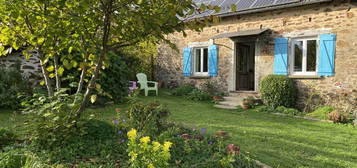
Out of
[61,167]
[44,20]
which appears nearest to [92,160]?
[61,167]

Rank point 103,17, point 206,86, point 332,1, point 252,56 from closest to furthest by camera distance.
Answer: point 103,17, point 332,1, point 206,86, point 252,56

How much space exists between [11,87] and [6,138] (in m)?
3.37

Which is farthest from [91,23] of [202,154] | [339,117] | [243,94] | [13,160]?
[243,94]

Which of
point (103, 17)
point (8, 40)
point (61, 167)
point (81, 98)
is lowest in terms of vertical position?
point (61, 167)

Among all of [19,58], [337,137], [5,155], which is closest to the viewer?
[5,155]

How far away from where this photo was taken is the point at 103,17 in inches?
100

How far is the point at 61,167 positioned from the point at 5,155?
2.18ft

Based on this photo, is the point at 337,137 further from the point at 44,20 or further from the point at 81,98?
the point at 44,20

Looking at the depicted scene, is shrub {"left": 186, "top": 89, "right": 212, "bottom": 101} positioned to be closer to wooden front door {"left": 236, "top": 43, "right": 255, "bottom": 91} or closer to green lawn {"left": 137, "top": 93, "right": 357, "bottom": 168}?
wooden front door {"left": 236, "top": 43, "right": 255, "bottom": 91}

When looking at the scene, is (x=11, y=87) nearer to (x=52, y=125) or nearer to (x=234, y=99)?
(x=52, y=125)

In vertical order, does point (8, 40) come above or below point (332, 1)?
below

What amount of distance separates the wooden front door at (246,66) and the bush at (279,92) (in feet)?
9.69

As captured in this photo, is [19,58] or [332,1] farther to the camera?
[332,1]

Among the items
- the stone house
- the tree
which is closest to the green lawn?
the stone house
